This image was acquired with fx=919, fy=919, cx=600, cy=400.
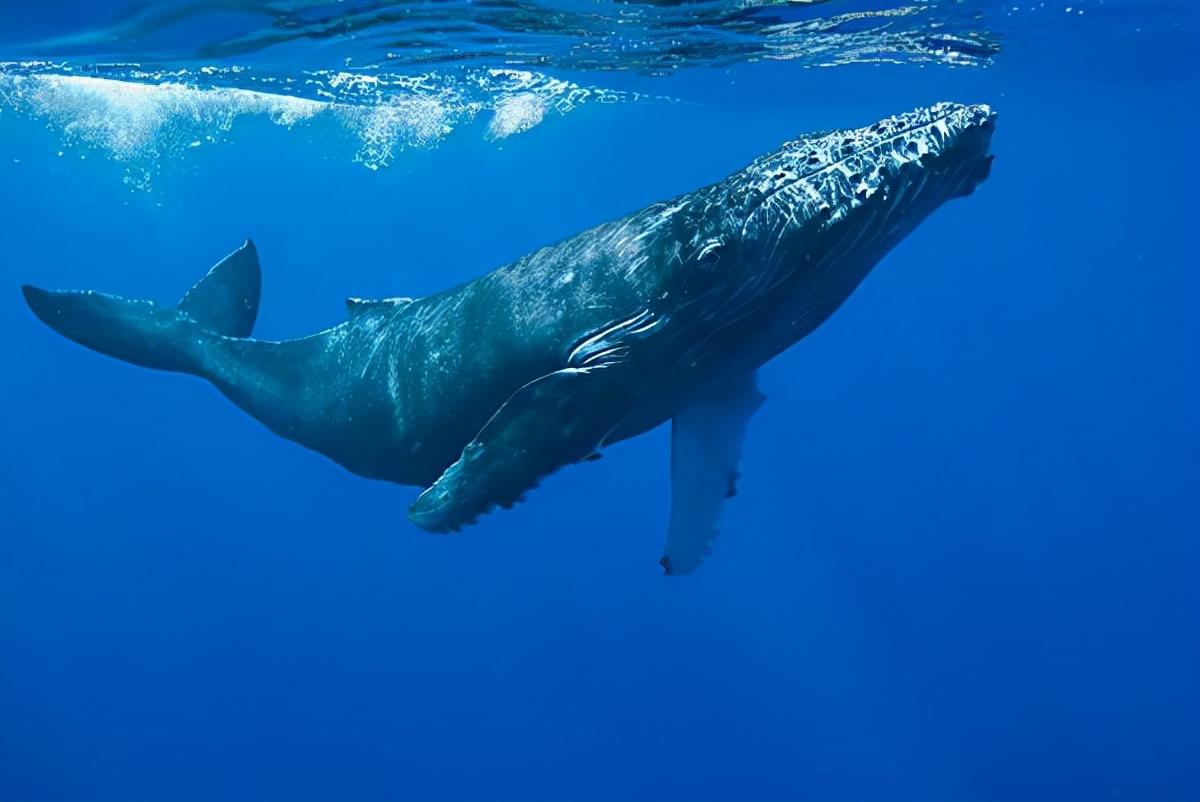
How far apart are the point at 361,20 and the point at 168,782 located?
2001 cm

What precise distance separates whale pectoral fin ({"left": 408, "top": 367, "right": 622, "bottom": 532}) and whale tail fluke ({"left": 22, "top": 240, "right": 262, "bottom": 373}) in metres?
5.04

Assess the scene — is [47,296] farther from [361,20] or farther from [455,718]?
[455,718]

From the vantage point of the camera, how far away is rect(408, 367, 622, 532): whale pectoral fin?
18.7ft

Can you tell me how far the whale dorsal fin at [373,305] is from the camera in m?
8.60

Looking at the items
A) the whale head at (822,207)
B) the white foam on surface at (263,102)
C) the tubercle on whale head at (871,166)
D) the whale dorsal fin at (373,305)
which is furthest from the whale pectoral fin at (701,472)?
the white foam on surface at (263,102)

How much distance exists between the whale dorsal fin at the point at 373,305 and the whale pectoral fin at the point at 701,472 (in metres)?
2.81

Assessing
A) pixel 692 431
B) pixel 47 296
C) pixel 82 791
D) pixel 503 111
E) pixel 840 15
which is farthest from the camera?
pixel 503 111

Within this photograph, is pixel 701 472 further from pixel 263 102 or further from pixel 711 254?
pixel 263 102

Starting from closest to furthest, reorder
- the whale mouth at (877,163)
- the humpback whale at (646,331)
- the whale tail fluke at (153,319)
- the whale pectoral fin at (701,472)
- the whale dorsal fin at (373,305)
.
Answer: the whale mouth at (877,163)
the humpback whale at (646,331)
the whale pectoral fin at (701,472)
the whale dorsal fin at (373,305)
the whale tail fluke at (153,319)

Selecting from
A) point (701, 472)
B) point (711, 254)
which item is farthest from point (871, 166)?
point (701, 472)

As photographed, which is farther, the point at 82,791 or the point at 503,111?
the point at 503,111

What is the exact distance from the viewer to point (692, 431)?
7895mm

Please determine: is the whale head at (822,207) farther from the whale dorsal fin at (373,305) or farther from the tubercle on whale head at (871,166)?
the whale dorsal fin at (373,305)

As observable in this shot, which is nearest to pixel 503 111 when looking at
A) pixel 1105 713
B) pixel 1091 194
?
pixel 1105 713
